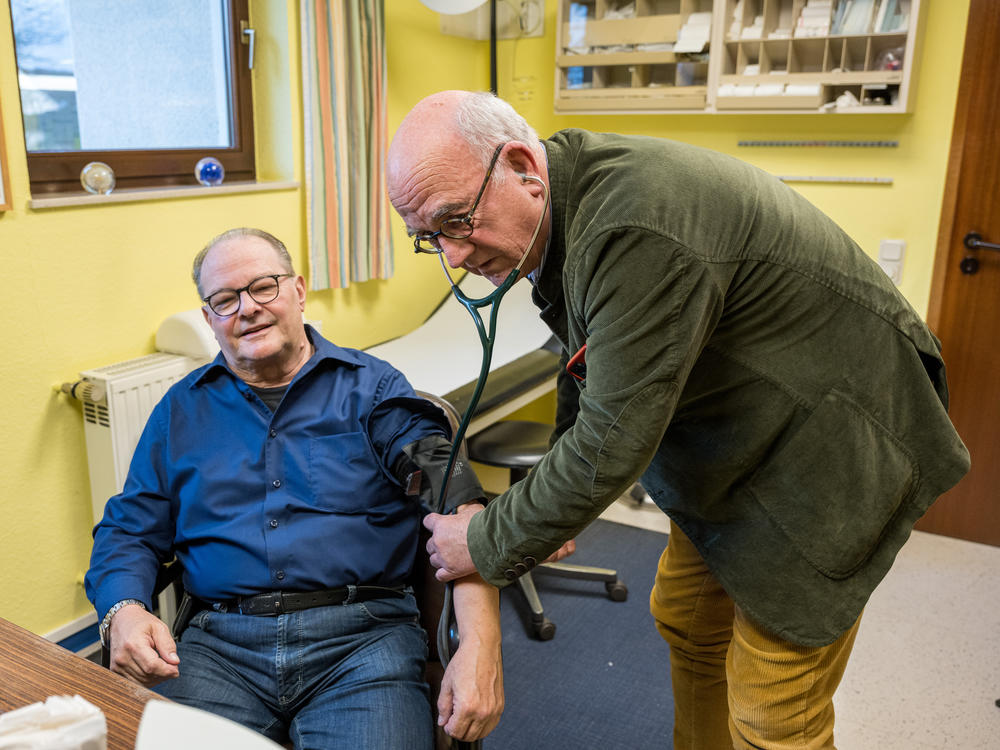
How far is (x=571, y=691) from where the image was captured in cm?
225

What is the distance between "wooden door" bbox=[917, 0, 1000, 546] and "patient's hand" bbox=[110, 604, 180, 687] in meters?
2.65

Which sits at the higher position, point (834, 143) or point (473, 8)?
point (473, 8)

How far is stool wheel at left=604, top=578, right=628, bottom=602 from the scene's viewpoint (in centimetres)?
269

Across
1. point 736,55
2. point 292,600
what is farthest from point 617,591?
point 736,55

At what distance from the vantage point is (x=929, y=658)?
8.03 feet

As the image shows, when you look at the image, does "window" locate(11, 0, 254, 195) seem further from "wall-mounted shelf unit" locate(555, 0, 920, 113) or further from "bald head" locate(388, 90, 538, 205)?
"bald head" locate(388, 90, 538, 205)

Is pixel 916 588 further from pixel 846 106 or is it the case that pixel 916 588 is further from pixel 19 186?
pixel 19 186

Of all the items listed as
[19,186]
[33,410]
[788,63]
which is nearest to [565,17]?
[788,63]

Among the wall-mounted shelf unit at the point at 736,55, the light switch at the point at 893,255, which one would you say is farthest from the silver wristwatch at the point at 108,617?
the light switch at the point at 893,255

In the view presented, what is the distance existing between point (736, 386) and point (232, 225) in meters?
1.85

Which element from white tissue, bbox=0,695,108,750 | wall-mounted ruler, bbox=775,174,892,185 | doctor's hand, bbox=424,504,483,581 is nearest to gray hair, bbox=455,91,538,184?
doctor's hand, bbox=424,504,483,581

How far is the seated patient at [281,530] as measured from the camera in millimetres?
1382

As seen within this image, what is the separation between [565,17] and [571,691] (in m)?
2.38

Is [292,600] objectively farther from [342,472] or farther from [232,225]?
[232,225]
